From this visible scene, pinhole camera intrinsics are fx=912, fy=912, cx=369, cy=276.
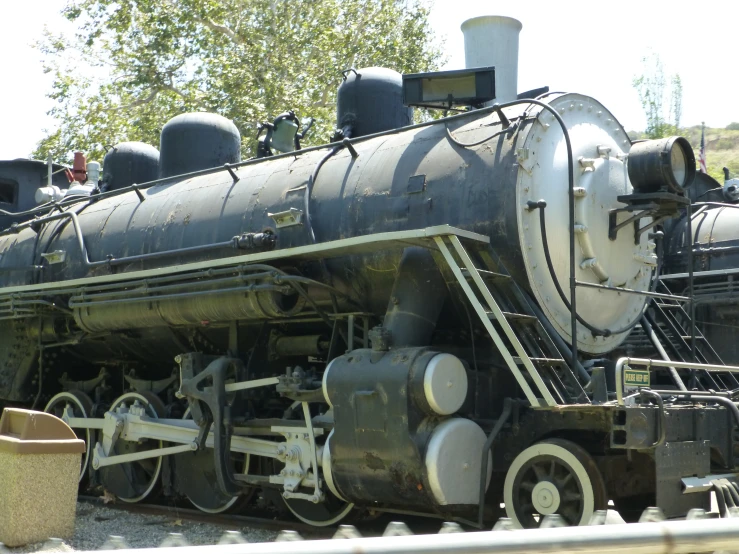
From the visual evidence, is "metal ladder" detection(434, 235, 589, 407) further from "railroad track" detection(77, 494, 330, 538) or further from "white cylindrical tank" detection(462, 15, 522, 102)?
"white cylindrical tank" detection(462, 15, 522, 102)

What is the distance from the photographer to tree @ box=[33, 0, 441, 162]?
22875 mm

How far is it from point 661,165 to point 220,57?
18407mm

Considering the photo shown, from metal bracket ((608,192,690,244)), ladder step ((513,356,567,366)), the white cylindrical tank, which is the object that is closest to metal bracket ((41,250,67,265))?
the white cylindrical tank

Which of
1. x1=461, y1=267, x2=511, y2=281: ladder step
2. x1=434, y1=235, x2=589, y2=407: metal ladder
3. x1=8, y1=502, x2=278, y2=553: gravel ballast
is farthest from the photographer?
x1=8, y1=502, x2=278, y2=553: gravel ballast

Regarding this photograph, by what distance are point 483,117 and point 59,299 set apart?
4.80 m

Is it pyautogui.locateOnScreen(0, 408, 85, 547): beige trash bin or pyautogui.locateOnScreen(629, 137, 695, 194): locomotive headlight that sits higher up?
pyautogui.locateOnScreen(629, 137, 695, 194): locomotive headlight

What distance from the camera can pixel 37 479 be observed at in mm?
6535

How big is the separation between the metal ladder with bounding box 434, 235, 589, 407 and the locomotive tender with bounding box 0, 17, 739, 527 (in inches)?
0.7

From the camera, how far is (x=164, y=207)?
848 cm

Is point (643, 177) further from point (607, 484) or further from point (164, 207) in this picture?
point (164, 207)

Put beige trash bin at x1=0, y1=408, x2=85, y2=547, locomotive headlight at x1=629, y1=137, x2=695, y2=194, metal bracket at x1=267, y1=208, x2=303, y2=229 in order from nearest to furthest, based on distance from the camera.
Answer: locomotive headlight at x1=629, y1=137, x2=695, y2=194
beige trash bin at x1=0, y1=408, x2=85, y2=547
metal bracket at x1=267, y1=208, x2=303, y2=229

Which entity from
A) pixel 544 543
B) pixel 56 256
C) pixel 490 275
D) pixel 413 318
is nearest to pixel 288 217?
pixel 413 318

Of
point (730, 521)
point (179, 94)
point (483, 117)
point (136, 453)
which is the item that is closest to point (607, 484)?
point (483, 117)

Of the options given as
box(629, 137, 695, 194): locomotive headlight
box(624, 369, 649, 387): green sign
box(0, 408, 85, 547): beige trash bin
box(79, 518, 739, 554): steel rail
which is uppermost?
box(629, 137, 695, 194): locomotive headlight
